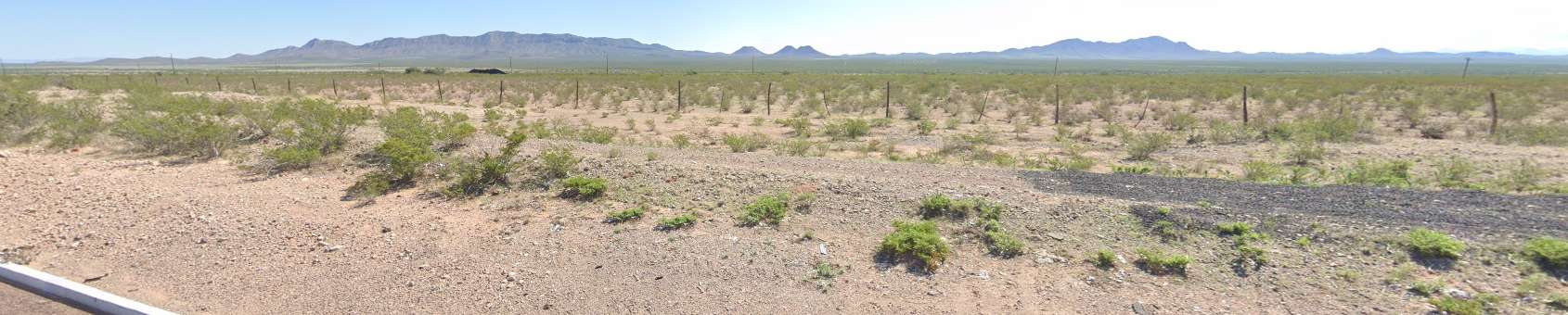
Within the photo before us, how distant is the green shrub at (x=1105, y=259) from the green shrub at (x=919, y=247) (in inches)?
43.9

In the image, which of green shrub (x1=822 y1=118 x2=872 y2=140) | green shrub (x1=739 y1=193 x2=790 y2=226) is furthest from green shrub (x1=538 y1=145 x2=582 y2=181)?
green shrub (x1=822 y1=118 x2=872 y2=140)

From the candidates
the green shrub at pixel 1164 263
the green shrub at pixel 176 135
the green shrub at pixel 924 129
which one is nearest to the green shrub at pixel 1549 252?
the green shrub at pixel 1164 263

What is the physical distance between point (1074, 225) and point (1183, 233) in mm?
864

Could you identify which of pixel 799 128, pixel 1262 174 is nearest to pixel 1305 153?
pixel 1262 174

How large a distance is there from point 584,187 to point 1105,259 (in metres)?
5.14

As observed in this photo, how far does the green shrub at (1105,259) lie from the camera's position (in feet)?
17.6

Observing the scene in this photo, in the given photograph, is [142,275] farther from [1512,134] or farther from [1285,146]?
[1512,134]

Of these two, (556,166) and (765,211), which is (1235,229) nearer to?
(765,211)

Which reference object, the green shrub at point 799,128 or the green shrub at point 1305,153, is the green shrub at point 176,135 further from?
the green shrub at point 1305,153

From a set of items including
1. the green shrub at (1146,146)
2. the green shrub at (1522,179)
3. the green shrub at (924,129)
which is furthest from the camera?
the green shrub at (924,129)

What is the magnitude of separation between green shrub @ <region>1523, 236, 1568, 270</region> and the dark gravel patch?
1.45 feet

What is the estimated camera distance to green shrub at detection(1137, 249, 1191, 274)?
204 inches

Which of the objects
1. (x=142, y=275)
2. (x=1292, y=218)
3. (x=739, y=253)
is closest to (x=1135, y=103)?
(x=1292, y=218)

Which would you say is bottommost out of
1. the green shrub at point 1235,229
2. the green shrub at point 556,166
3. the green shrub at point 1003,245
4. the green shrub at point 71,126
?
the green shrub at point 1003,245
